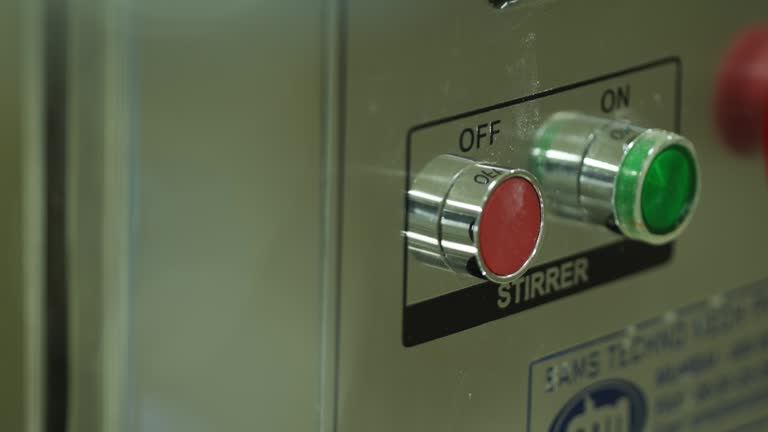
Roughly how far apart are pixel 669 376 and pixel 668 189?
14 cm

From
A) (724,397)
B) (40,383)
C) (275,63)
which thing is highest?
(275,63)

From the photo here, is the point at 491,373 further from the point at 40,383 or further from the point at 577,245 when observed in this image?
the point at 40,383

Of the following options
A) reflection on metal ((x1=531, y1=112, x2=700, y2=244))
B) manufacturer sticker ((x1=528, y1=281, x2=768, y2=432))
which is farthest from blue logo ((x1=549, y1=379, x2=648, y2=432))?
reflection on metal ((x1=531, y1=112, x2=700, y2=244))

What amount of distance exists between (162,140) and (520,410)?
23cm

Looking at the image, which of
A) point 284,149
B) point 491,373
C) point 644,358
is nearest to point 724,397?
point 644,358

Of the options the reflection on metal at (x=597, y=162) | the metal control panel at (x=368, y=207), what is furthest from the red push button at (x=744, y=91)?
the reflection on metal at (x=597, y=162)

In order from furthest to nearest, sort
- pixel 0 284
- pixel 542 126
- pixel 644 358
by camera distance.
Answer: pixel 644 358 < pixel 542 126 < pixel 0 284

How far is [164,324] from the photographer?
0.46 m

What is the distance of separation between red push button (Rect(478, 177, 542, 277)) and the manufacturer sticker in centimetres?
9

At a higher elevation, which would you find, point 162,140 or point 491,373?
point 162,140

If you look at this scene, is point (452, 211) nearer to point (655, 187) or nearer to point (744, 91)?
point (655, 187)

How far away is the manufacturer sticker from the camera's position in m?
0.62

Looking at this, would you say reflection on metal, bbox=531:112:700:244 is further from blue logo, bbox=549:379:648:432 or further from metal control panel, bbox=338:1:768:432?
blue logo, bbox=549:379:648:432

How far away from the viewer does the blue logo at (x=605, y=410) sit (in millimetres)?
633
